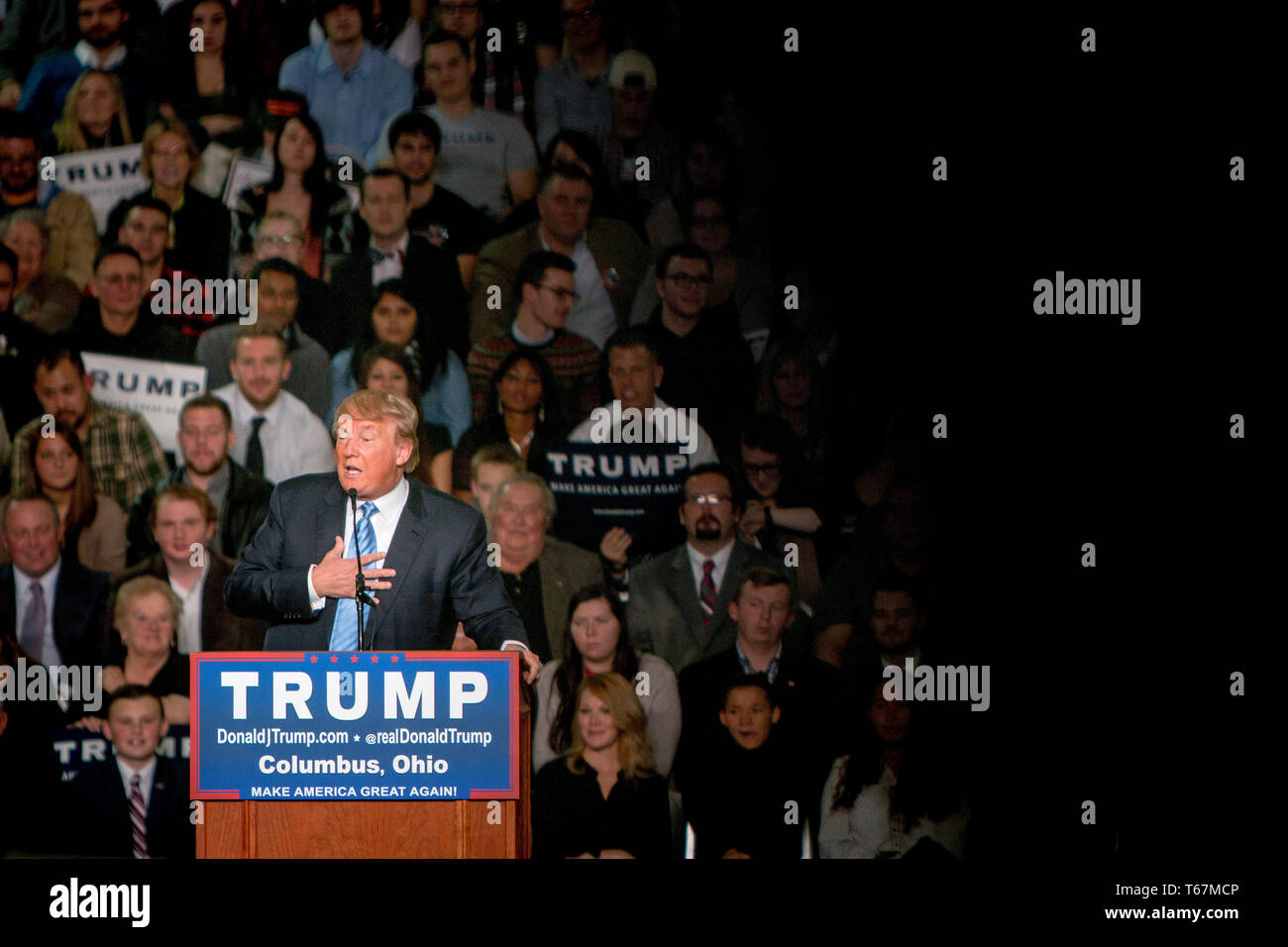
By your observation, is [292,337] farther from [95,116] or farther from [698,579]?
[698,579]

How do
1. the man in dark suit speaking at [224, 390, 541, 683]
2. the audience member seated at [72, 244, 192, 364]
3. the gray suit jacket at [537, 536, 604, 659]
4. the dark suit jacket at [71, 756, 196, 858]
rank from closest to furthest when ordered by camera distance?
the man in dark suit speaking at [224, 390, 541, 683] < the dark suit jacket at [71, 756, 196, 858] < the gray suit jacket at [537, 536, 604, 659] < the audience member seated at [72, 244, 192, 364]

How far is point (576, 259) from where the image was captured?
6707 mm

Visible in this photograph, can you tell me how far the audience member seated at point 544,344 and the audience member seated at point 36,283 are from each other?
1.75 metres

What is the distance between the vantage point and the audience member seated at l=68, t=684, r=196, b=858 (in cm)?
639

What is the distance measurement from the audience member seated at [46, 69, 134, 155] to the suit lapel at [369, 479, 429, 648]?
2.82m

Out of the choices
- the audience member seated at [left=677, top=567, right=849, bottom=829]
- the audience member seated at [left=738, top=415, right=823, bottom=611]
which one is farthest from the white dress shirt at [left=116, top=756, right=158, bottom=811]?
Result: the audience member seated at [left=738, top=415, right=823, bottom=611]

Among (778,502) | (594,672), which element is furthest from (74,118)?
(778,502)

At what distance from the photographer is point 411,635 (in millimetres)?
4934

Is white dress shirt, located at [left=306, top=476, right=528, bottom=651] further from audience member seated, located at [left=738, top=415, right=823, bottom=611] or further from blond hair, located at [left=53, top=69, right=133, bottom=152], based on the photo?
blond hair, located at [left=53, top=69, right=133, bottom=152]

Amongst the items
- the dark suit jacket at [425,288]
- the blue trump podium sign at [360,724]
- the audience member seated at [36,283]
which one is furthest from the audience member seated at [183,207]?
the blue trump podium sign at [360,724]

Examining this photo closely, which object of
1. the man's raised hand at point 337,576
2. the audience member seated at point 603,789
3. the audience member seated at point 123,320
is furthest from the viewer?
the audience member seated at point 123,320

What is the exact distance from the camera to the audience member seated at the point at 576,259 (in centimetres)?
664

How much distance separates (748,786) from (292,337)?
8.61 feet

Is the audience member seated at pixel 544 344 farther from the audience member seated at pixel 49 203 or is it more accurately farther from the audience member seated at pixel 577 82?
the audience member seated at pixel 49 203
